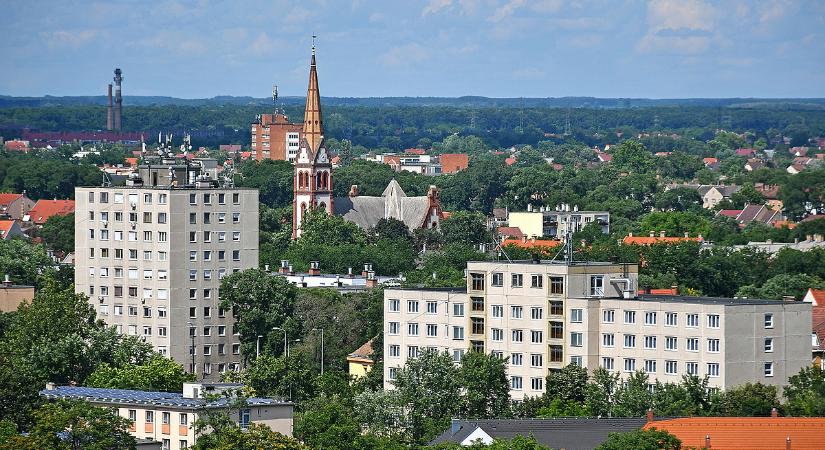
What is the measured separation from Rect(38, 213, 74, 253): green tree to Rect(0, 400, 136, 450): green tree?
92.1 m

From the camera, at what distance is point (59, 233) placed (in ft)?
533

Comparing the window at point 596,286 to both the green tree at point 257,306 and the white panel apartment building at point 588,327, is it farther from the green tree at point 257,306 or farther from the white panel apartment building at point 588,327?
the green tree at point 257,306

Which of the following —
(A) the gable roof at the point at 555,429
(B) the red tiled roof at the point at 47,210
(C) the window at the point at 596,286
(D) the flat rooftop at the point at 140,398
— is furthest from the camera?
(B) the red tiled roof at the point at 47,210

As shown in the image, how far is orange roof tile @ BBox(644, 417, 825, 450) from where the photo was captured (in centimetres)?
6406

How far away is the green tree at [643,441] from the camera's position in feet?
203

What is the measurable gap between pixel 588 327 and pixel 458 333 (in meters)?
5.71

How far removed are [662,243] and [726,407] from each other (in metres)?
62.3

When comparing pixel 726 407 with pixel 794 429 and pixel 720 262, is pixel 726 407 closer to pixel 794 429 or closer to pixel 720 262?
pixel 794 429

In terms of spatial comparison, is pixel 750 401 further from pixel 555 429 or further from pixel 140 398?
pixel 140 398

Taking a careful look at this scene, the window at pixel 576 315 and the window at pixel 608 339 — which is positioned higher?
the window at pixel 576 315

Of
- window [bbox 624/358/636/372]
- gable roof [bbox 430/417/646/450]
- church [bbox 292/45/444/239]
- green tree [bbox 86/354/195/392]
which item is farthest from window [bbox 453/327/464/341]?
church [bbox 292/45/444/239]

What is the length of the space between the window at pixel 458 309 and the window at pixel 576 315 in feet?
15.6

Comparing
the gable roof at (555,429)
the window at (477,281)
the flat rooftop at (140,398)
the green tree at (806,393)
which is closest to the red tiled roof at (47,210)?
the window at (477,281)

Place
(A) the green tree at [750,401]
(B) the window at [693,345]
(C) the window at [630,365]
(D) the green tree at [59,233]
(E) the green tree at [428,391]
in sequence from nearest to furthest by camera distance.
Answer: (A) the green tree at [750,401], (E) the green tree at [428,391], (B) the window at [693,345], (C) the window at [630,365], (D) the green tree at [59,233]
